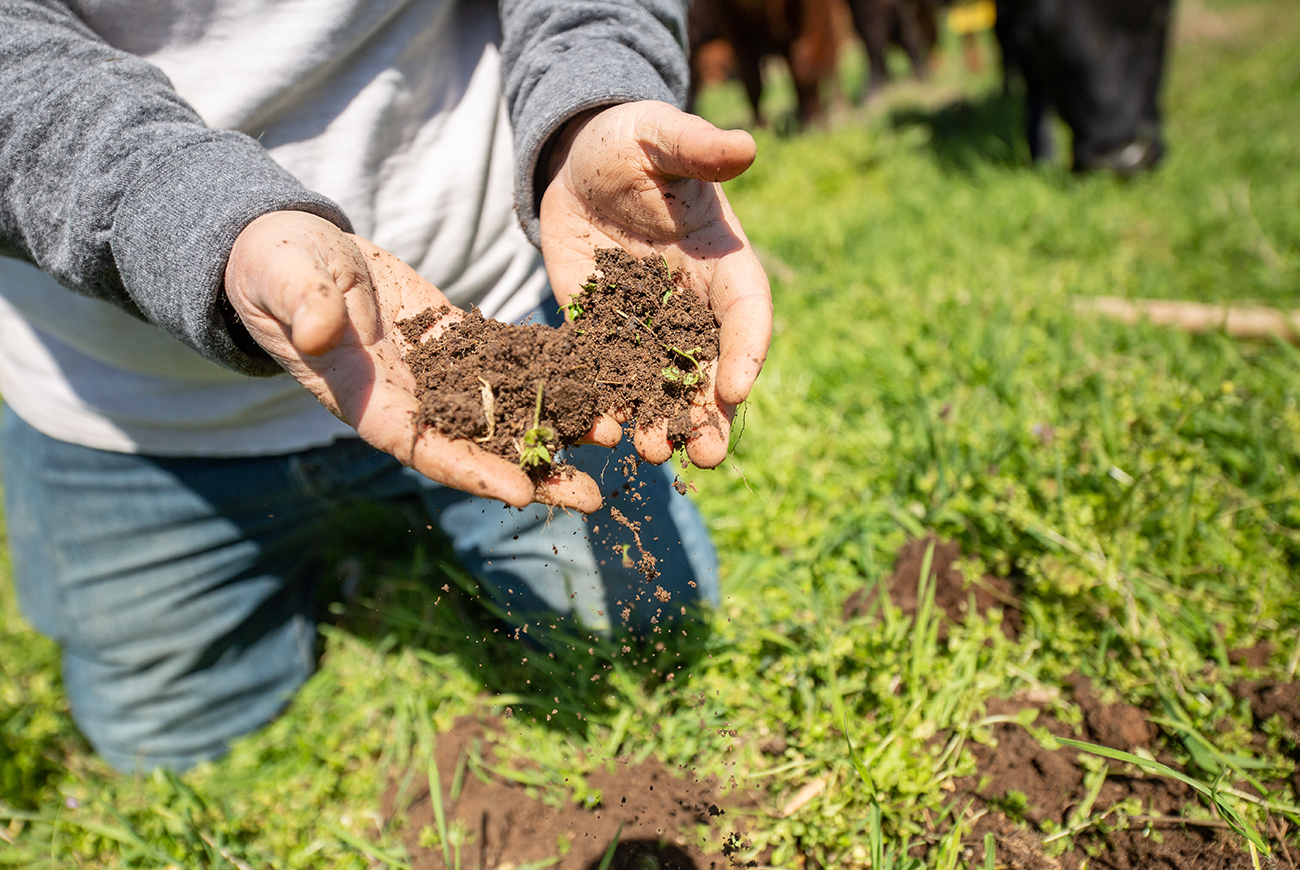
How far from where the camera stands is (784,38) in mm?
6977

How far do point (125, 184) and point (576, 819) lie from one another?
62.2 inches

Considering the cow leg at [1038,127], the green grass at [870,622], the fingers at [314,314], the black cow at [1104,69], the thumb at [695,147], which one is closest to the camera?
the fingers at [314,314]

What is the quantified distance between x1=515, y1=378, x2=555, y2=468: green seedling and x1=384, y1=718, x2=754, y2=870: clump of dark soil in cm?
88

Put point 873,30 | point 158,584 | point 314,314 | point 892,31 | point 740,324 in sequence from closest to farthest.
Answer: point 314,314, point 740,324, point 158,584, point 873,30, point 892,31

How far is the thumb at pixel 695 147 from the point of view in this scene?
3.97 ft

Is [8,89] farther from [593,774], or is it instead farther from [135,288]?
[593,774]

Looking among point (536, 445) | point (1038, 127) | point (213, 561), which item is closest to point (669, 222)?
point (536, 445)

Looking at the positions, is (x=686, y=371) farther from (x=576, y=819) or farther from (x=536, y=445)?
(x=576, y=819)

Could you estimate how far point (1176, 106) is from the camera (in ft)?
19.4

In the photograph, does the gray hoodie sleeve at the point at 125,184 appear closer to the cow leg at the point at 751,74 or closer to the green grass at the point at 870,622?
the green grass at the point at 870,622

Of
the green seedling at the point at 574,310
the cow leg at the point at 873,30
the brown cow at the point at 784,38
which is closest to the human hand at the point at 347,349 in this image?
the green seedling at the point at 574,310

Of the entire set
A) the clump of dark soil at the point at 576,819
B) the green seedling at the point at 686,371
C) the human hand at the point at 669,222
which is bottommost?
the clump of dark soil at the point at 576,819

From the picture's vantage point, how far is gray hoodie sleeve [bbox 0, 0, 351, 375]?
48.6 inches

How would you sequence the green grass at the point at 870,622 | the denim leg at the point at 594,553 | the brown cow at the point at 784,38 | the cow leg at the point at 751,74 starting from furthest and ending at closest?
1. the cow leg at the point at 751,74
2. the brown cow at the point at 784,38
3. the denim leg at the point at 594,553
4. the green grass at the point at 870,622
